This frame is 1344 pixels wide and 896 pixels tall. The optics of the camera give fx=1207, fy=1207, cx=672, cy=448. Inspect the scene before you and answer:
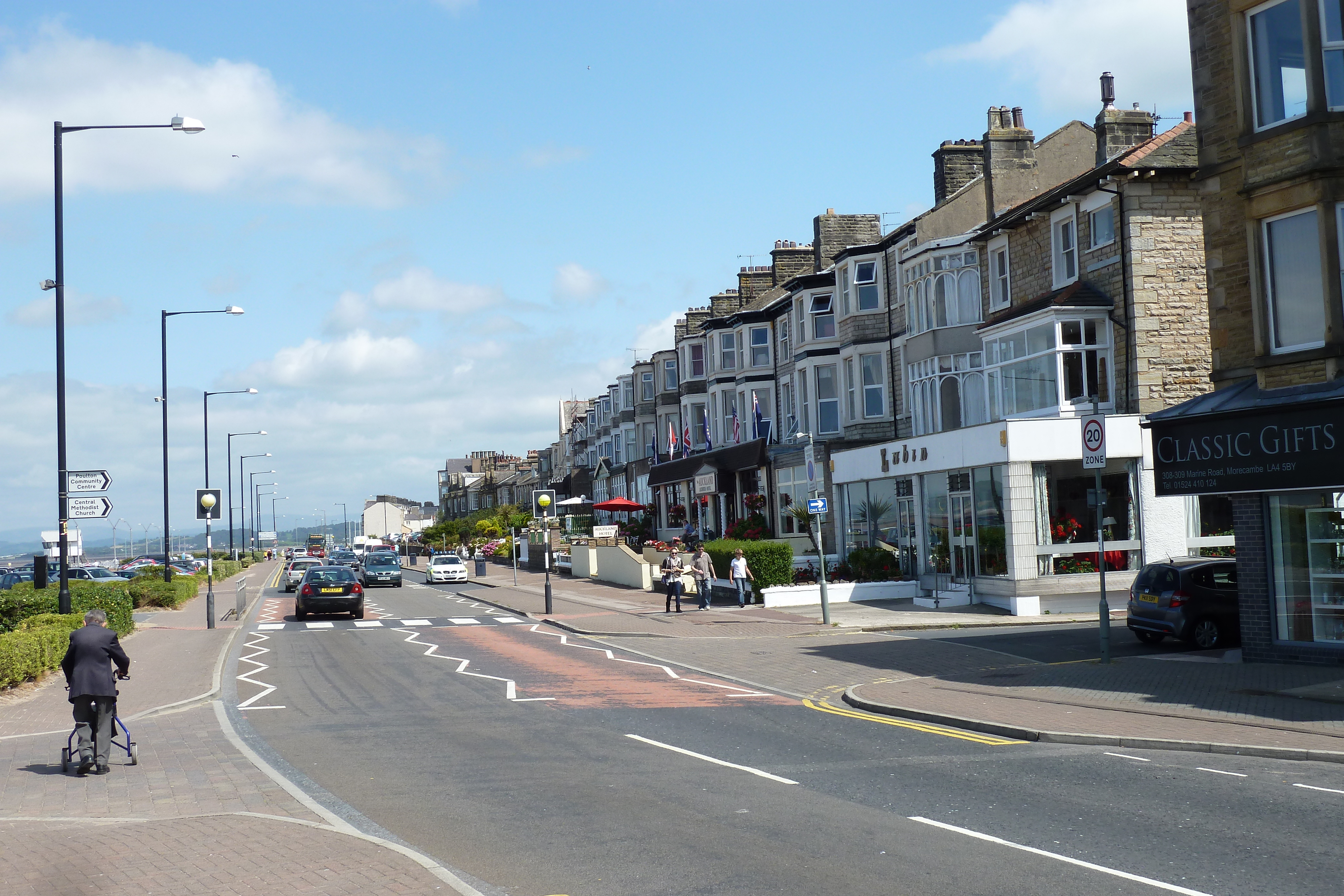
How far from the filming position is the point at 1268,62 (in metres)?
17.5

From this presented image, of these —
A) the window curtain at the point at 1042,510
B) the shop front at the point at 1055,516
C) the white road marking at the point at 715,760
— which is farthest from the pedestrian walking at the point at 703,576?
the white road marking at the point at 715,760

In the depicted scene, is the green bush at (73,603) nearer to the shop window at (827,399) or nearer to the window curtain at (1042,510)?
the window curtain at (1042,510)

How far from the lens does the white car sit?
53.9 meters

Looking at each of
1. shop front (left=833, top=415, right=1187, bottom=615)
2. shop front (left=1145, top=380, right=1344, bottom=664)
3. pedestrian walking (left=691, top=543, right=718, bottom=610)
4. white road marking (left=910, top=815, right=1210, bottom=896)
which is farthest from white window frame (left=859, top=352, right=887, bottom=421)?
white road marking (left=910, top=815, right=1210, bottom=896)

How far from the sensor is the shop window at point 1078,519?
27516 mm

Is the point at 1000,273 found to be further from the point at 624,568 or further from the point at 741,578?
the point at 624,568

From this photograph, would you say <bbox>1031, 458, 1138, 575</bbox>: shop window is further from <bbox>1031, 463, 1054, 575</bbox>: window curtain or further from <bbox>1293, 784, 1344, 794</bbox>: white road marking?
<bbox>1293, 784, 1344, 794</bbox>: white road marking

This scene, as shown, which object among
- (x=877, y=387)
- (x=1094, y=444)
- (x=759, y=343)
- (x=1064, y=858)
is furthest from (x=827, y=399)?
(x=1064, y=858)

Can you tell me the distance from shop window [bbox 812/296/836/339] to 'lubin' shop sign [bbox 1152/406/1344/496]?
2406cm

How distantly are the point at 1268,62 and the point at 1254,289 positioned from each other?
3.31 metres

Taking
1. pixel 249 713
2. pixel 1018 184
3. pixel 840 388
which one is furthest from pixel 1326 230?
pixel 840 388

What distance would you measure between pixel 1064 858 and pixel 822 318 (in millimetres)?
35903

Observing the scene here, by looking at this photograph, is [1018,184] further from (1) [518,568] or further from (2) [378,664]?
(1) [518,568]

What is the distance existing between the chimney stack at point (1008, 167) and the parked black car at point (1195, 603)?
17.0 m
